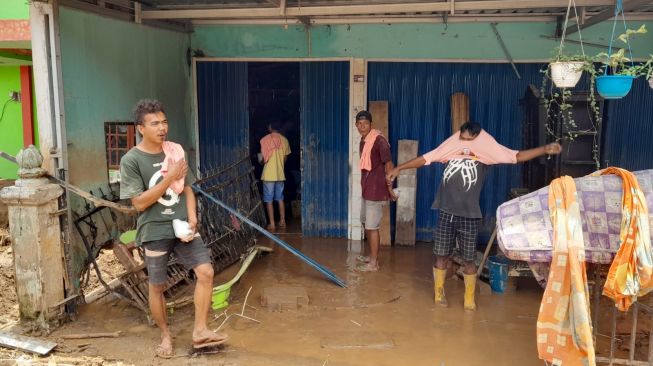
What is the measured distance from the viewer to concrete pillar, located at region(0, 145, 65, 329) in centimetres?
446

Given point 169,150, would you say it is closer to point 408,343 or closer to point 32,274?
point 32,274

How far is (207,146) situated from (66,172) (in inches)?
128

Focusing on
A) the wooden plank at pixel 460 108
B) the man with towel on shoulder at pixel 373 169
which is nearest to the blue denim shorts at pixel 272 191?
the man with towel on shoulder at pixel 373 169

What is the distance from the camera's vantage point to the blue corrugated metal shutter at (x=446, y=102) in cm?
725

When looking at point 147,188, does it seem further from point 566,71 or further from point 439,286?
point 566,71

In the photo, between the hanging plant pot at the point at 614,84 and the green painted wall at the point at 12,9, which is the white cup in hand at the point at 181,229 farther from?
the green painted wall at the point at 12,9

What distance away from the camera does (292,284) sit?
5934 mm

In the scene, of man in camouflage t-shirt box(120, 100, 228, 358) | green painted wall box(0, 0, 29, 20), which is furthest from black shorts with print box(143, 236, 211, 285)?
green painted wall box(0, 0, 29, 20)

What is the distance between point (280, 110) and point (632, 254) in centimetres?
752

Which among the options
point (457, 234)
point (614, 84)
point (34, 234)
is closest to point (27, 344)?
point (34, 234)

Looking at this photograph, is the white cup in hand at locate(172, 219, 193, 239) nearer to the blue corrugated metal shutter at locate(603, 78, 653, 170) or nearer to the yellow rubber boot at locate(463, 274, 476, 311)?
the yellow rubber boot at locate(463, 274, 476, 311)

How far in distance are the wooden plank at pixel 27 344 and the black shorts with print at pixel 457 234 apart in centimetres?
360

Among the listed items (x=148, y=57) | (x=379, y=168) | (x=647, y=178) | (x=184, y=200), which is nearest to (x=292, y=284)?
(x=379, y=168)

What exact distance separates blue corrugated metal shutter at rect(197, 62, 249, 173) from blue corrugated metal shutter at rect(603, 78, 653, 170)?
5.14 meters
